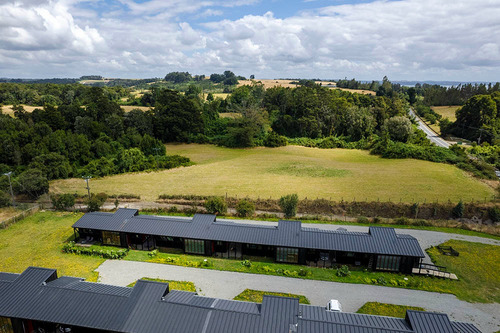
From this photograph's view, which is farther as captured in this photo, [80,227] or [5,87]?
[5,87]

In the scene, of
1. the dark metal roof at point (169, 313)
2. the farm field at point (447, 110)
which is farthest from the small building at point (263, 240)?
the farm field at point (447, 110)

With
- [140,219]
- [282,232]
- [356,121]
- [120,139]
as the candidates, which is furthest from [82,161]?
[356,121]

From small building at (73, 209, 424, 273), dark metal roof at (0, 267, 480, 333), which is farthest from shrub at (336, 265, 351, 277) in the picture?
dark metal roof at (0, 267, 480, 333)

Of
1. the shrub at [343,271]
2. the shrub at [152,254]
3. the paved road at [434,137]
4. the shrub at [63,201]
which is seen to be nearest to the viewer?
the shrub at [343,271]

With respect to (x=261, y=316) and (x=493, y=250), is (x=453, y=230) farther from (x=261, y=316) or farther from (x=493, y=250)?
(x=261, y=316)

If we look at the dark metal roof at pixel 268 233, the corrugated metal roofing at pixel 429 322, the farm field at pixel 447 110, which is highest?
the farm field at pixel 447 110

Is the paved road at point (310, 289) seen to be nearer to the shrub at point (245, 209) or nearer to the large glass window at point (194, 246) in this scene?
the large glass window at point (194, 246)

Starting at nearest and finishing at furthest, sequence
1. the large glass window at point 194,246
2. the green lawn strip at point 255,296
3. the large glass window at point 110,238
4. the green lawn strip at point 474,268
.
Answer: the green lawn strip at point 255,296, the green lawn strip at point 474,268, the large glass window at point 194,246, the large glass window at point 110,238
